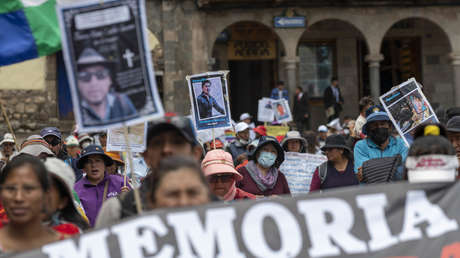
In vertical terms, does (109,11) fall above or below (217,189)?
above

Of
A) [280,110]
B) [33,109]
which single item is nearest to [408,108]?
[280,110]

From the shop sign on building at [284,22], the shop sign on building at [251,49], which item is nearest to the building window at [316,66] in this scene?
the shop sign on building at [251,49]

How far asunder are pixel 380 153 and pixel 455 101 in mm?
15713

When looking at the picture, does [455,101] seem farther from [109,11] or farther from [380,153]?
[109,11]

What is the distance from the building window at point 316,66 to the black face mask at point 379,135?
→ 16021mm

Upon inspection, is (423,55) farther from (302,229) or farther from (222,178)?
(302,229)

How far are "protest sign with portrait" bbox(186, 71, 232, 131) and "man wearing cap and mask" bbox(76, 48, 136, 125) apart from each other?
4766 millimetres

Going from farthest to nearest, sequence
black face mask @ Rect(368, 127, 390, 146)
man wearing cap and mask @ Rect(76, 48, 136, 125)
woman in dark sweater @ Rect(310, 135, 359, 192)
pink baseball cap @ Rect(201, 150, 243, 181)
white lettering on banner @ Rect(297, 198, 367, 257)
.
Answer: black face mask @ Rect(368, 127, 390, 146)
woman in dark sweater @ Rect(310, 135, 359, 192)
pink baseball cap @ Rect(201, 150, 243, 181)
man wearing cap and mask @ Rect(76, 48, 136, 125)
white lettering on banner @ Rect(297, 198, 367, 257)

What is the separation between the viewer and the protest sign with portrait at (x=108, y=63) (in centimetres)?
344

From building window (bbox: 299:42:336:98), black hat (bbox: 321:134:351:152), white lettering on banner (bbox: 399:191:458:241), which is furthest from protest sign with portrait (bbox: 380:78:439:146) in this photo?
building window (bbox: 299:42:336:98)

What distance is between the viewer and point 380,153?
6527 millimetres

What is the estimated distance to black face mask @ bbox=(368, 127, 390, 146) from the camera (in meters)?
6.62

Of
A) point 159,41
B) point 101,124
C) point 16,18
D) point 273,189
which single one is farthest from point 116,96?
point 159,41

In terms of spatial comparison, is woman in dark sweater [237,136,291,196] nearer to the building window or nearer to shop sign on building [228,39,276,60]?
shop sign on building [228,39,276,60]
